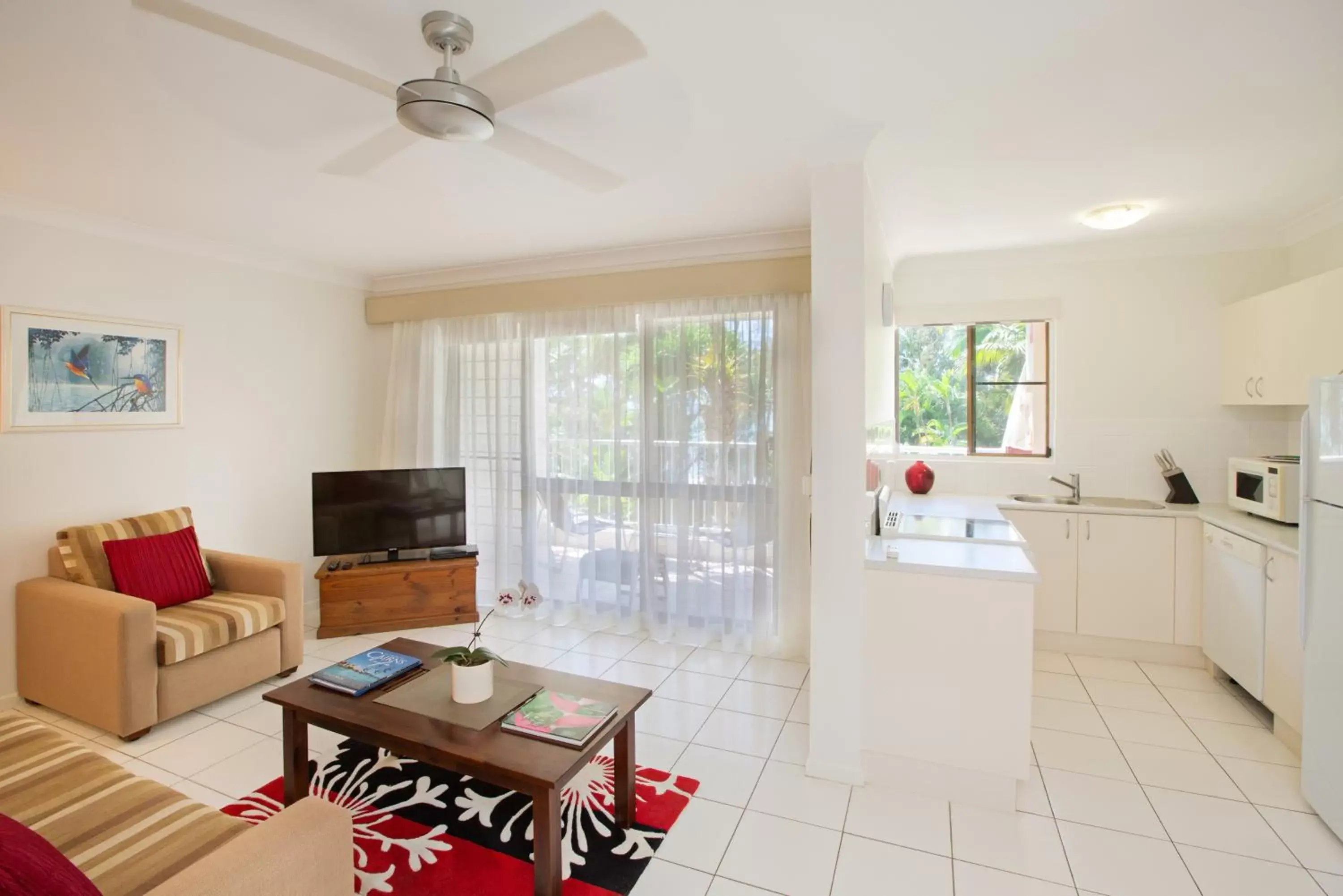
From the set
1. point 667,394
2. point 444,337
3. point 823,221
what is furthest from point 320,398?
point 823,221

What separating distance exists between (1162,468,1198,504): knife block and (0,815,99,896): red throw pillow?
15.9 feet

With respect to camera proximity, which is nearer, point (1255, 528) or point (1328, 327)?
point (1328, 327)

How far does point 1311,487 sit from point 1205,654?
170 centimetres

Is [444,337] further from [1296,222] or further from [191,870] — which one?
[1296,222]

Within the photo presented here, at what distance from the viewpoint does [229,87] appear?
1915 millimetres

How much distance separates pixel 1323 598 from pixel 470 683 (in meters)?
2.97

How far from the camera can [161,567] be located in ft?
10.4

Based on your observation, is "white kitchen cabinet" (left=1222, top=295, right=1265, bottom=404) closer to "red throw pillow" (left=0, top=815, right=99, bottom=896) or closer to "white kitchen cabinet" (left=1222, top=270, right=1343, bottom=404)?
"white kitchen cabinet" (left=1222, top=270, right=1343, bottom=404)

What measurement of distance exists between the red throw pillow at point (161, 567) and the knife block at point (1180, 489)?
560cm

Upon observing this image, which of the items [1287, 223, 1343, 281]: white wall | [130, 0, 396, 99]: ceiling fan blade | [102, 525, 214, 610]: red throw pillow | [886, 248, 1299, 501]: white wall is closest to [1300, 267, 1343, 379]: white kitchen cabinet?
[1287, 223, 1343, 281]: white wall

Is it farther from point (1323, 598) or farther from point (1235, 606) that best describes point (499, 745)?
point (1235, 606)

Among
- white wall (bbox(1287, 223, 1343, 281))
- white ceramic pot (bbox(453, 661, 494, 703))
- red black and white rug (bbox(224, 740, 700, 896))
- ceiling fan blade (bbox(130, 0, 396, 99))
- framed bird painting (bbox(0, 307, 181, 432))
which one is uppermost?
white wall (bbox(1287, 223, 1343, 281))

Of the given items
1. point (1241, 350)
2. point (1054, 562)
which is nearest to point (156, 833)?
point (1054, 562)

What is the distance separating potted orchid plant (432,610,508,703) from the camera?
215 cm
